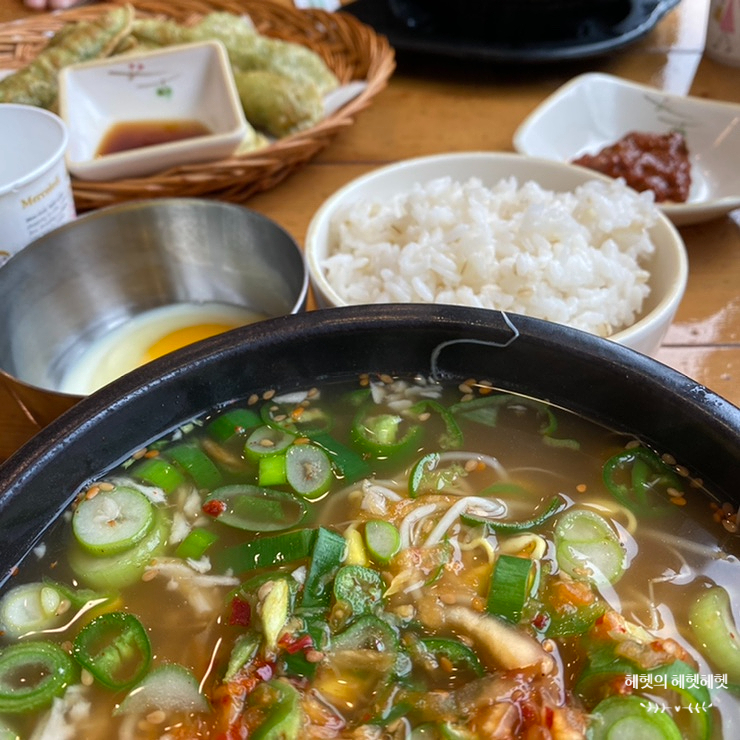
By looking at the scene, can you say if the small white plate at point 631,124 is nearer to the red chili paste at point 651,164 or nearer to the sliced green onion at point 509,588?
the red chili paste at point 651,164

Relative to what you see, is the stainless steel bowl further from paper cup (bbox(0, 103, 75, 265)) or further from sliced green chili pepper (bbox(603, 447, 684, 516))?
sliced green chili pepper (bbox(603, 447, 684, 516))

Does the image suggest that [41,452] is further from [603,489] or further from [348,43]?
[348,43]

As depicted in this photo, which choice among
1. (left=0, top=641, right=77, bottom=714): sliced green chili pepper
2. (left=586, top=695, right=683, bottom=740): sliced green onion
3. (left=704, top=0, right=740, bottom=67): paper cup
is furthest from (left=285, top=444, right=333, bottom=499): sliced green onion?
(left=704, top=0, right=740, bottom=67): paper cup

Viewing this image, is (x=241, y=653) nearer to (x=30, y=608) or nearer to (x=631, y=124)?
(x=30, y=608)

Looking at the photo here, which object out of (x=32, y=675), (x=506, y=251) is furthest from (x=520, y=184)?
(x=32, y=675)

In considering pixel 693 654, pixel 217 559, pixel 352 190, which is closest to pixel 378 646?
pixel 217 559

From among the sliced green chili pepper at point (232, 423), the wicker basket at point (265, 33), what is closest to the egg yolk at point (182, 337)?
the wicker basket at point (265, 33)
